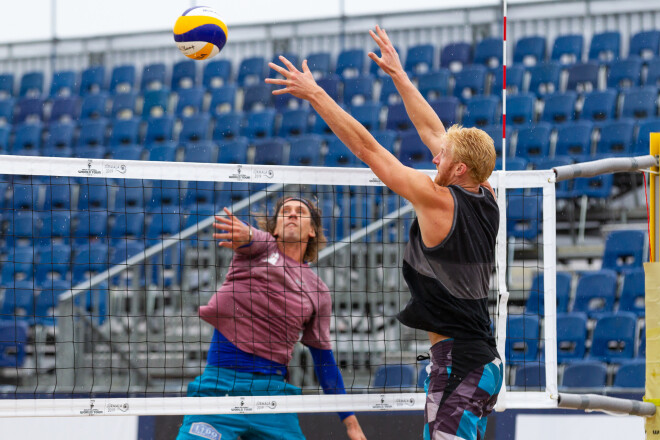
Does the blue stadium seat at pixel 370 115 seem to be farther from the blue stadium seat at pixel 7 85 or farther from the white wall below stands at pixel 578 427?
the blue stadium seat at pixel 7 85

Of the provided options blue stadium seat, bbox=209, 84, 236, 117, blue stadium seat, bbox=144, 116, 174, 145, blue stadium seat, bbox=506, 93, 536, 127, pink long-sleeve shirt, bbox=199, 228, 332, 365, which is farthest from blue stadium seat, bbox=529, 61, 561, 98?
pink long-sleeve shirt, bbox=199, 228, 332, 365

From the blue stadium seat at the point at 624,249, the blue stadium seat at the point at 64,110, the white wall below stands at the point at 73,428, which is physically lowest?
the white wall below stands at the point at 73,428

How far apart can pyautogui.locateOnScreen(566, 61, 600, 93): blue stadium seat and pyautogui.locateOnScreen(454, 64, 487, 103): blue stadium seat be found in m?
1.28

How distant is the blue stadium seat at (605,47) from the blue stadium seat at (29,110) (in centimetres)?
955

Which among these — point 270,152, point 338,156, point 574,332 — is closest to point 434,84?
point 338,156

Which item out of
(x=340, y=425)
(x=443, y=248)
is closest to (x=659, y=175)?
(x=443, y=248)

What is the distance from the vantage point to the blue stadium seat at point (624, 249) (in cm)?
953

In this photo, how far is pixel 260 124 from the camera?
13547mm

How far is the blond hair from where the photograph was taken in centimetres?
394

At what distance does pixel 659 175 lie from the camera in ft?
16.9

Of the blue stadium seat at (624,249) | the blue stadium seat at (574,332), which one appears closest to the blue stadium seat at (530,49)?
the blue stadium seat at (624,249)

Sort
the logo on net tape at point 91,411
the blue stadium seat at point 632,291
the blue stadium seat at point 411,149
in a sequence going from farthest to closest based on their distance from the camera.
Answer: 1. the blue stadium seat at point 411,149
2. the blue stadium seat at point 632,291
3. the logo on net tape at point 91,411

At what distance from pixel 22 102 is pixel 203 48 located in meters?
11.4

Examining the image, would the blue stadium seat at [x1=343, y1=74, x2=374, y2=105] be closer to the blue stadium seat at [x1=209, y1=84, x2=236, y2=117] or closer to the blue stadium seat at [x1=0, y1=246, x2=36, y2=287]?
the blue stadium seat at [x1=209, y1=84, x2=236, y2=117]
